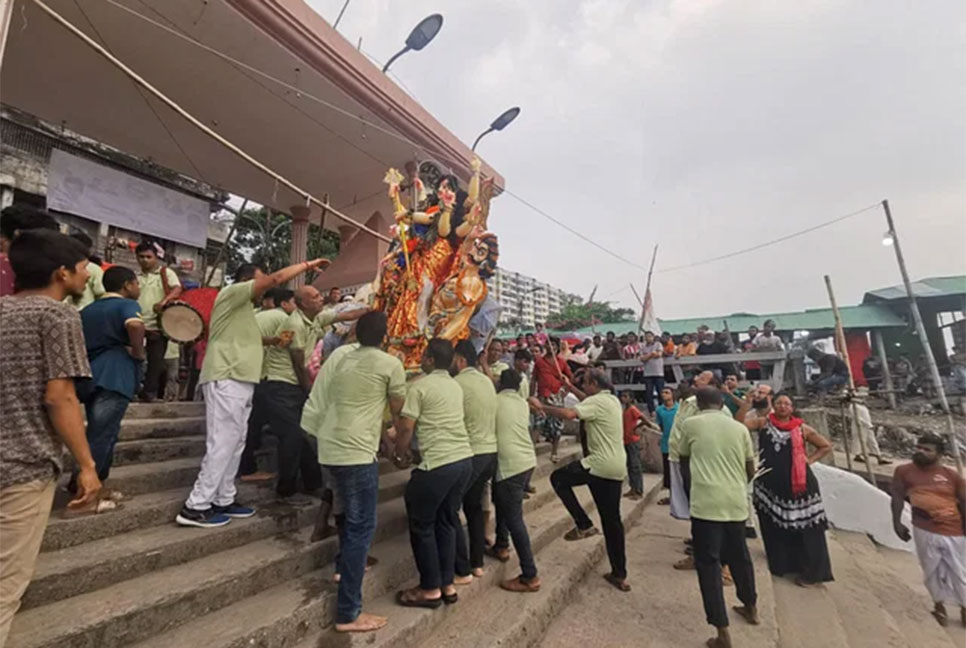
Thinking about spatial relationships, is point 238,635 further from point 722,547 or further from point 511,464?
point 722,547

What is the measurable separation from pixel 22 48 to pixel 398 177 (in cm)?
450

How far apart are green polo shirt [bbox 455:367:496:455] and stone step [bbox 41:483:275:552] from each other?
1.77 metres

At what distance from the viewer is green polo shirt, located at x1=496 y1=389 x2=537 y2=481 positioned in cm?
379

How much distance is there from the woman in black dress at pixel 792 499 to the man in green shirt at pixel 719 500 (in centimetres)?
178

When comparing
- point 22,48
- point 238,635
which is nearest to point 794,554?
point 238,635

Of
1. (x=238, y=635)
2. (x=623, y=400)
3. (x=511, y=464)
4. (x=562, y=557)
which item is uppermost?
(x=623, y=400)

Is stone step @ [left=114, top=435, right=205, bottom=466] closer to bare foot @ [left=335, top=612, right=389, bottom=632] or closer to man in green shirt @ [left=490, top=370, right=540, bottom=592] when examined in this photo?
bare foot @ [left=335, top=612, right=389, bottom=632]

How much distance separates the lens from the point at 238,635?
2.32 m

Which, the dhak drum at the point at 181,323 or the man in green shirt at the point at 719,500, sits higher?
the dhak drum at the point at 181,323

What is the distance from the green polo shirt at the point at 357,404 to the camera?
2779 mm

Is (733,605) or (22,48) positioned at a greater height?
(22,48)

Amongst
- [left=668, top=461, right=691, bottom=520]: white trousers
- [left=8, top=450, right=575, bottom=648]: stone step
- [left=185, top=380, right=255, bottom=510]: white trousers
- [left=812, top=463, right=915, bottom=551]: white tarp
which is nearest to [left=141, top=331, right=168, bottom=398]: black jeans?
[left=185, top=380, right=255, bottom=510]: white trousers

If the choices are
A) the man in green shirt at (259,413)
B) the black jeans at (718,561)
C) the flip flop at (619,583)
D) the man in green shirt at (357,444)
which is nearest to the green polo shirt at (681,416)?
the black jeans at (718,561)

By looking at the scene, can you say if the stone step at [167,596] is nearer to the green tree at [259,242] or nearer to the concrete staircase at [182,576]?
the concrete staircase at [182,576]
